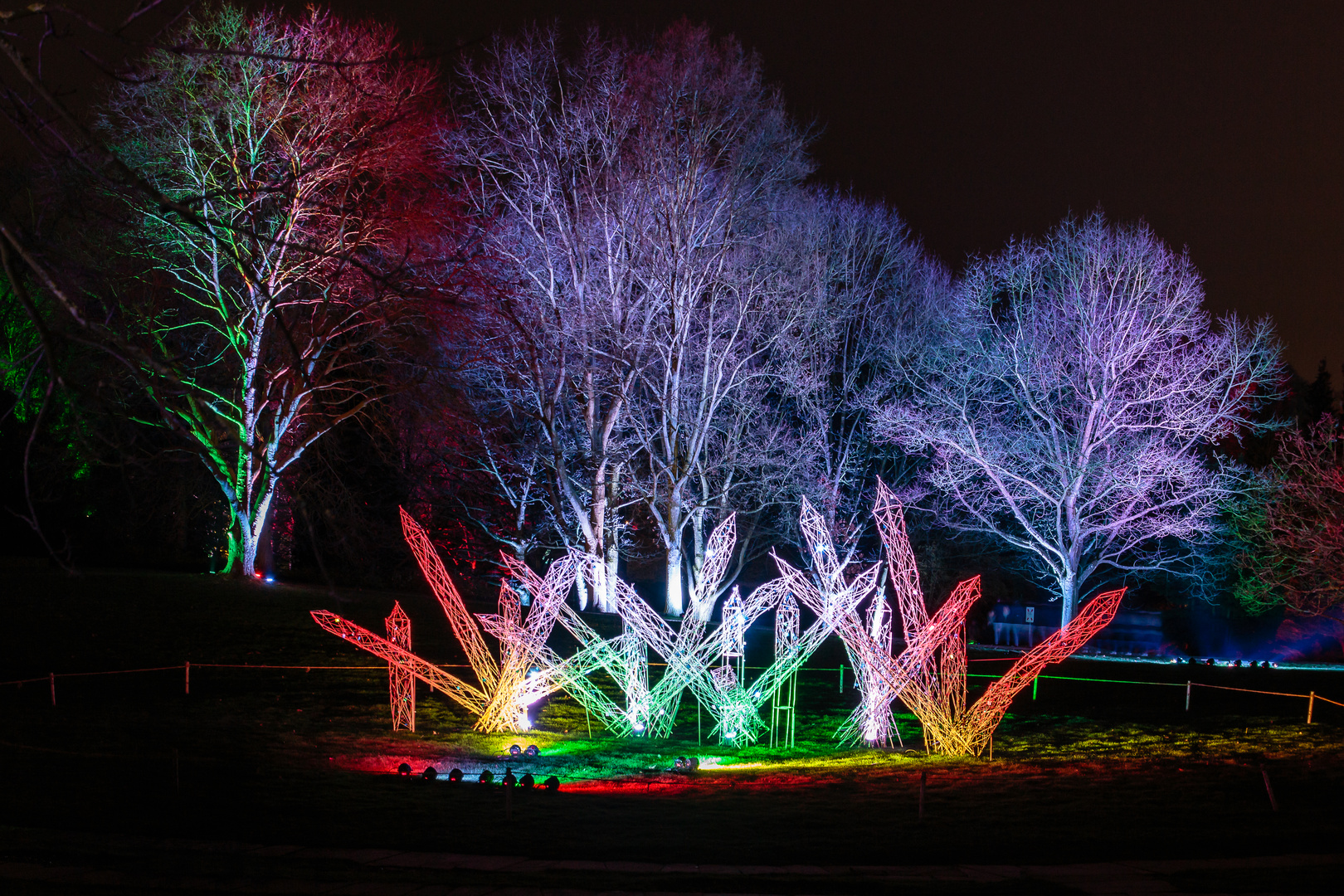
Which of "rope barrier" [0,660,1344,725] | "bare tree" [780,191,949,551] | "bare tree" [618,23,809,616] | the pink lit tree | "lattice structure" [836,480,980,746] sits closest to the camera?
"lattice structure" [836,480,980,746]

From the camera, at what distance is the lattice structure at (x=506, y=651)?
13406mm

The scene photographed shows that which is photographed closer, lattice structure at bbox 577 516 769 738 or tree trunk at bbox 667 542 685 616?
lattice structure at bbox 577 516 769 738

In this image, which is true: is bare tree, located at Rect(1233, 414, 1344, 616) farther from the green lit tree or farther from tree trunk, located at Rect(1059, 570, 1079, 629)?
the green lit tree

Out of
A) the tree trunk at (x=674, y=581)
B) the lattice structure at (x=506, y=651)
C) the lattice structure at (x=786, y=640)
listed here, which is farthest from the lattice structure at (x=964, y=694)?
the tree trunk at (x=674, y=581)

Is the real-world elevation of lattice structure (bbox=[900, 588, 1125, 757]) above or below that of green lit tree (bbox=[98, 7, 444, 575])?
below

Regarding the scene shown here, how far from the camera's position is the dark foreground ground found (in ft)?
22.7

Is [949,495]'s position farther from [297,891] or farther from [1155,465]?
[297,891]

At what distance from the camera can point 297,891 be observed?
606 cm

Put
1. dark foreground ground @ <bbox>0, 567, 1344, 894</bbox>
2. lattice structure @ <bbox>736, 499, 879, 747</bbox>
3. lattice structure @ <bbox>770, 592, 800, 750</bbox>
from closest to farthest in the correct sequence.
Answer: dark foreground ground @ <bbox>0, 567, 1344, 894</bbox>
lattice structure @ <bbox>736, 499, 879, 747</bbox>
lattice structure @ <bbox>770, 592, 800, 750</bbox>

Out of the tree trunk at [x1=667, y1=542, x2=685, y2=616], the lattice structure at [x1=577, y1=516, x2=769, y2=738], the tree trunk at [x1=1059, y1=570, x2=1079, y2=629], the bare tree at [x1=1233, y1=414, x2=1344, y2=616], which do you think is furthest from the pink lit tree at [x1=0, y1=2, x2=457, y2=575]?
the bare tree at [x1=1233, y1=414, x2=1344, y2=616]

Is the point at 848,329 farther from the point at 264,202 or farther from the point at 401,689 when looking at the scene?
the point at 401,689

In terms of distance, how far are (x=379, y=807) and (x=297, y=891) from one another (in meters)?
3.05

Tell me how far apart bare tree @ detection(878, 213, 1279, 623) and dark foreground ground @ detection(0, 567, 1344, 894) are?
838cm

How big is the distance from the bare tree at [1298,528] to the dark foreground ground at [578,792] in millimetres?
6228
